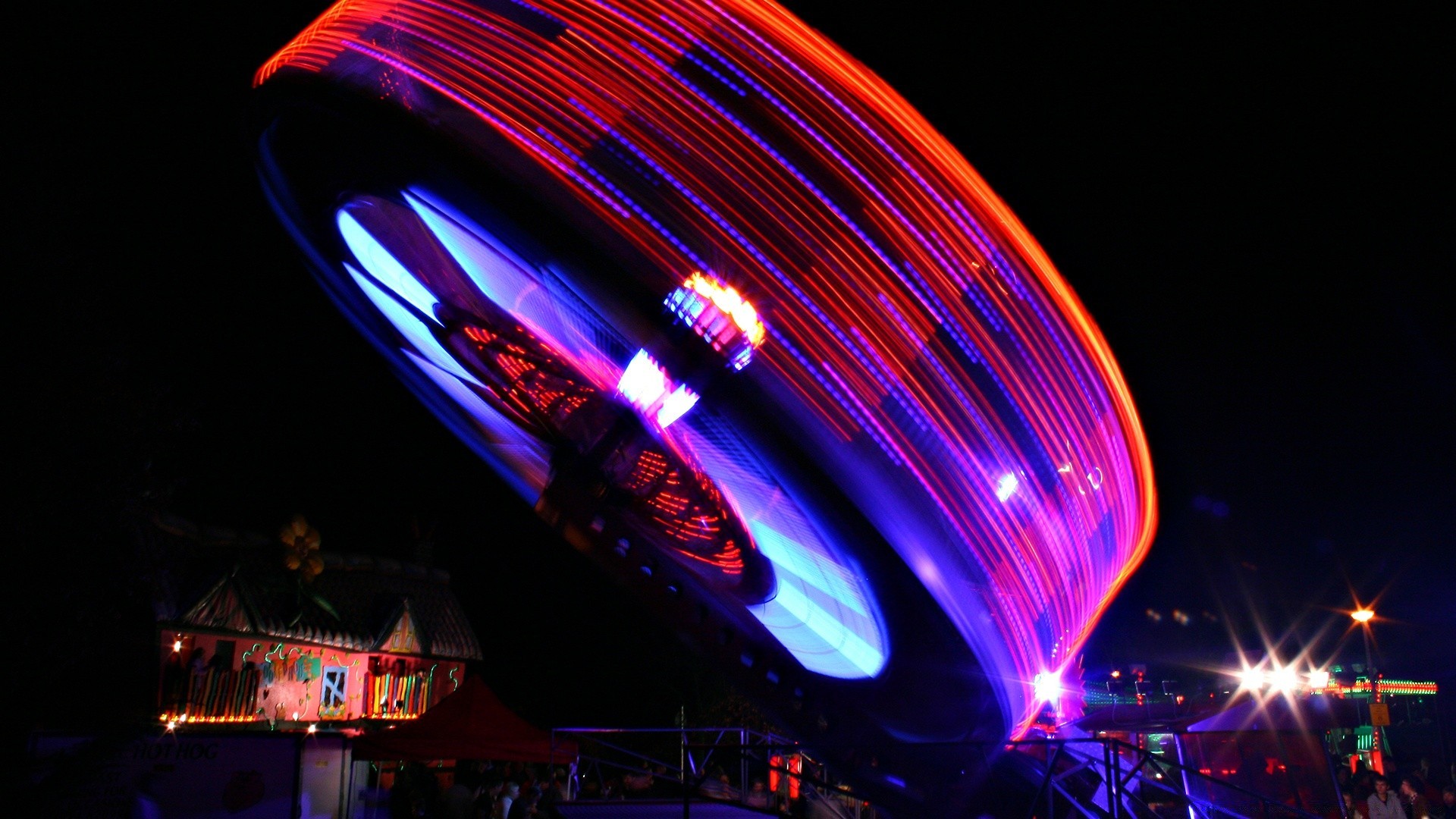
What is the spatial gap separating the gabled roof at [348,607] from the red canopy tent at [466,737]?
651cm

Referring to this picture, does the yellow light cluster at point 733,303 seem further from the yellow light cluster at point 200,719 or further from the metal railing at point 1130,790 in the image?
the yellow light cluster at point 200,719

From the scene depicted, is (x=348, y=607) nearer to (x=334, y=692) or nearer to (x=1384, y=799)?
(x=334, y=692)

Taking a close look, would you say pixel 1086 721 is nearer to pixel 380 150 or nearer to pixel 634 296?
pixel 634 296

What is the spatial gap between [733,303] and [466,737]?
32.8 ft

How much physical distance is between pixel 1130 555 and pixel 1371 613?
17058mm

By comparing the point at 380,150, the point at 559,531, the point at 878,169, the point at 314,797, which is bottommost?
the point at 314,797

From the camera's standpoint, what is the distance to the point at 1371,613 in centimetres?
2736

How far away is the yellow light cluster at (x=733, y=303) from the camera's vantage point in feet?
21.9

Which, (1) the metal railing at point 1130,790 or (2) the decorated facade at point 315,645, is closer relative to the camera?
(1) the metal railing at point 1130,790

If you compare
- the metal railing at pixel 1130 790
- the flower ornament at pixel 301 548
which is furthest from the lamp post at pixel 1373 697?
the flower ornament at pixel 301 548

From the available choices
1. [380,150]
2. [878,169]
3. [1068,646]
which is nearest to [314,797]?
[380,150]

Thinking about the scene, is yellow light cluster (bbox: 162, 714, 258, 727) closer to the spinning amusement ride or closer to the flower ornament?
the flower ornament

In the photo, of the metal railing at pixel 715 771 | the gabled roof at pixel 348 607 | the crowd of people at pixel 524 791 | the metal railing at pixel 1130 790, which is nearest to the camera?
the metal railing at pixel 1130 790

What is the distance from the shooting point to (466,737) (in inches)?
562
